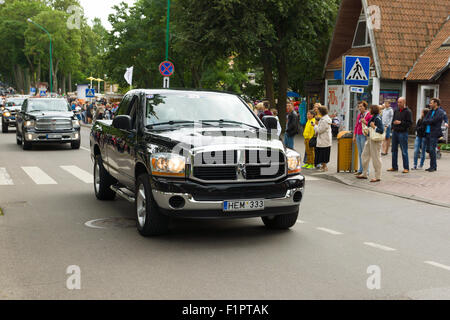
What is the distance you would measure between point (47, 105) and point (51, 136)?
1.89 meters

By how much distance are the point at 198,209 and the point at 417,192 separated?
679 cm

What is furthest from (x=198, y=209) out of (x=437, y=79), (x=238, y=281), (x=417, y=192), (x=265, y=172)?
(x=437, y=79)

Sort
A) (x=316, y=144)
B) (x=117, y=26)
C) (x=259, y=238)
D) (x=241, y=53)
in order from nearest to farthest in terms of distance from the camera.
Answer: (x=259, y=238)
(x=316, y=144)
(x=241, y=53)
(x=117, y=26)

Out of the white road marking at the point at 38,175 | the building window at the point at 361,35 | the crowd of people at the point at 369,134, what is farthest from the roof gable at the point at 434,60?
the white road marking at the point at 38,175

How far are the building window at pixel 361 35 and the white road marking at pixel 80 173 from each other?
19.5 m

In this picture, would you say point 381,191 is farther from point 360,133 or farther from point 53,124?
point 53,124

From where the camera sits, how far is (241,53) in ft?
96.2

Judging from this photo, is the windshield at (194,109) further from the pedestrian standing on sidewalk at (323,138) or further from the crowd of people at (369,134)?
the pedestrian standing on sidewalk at (323,138)

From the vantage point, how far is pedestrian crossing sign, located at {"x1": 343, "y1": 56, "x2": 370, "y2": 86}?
14.3 metres

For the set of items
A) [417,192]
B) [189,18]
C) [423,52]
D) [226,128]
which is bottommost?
[417,192]

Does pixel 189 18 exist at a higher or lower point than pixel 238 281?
higher

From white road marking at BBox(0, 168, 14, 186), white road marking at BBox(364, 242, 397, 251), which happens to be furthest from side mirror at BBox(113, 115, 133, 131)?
white road marking at BBox(0, 168, 14, 186)

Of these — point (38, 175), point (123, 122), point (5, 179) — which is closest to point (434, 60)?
point (38, 175)
